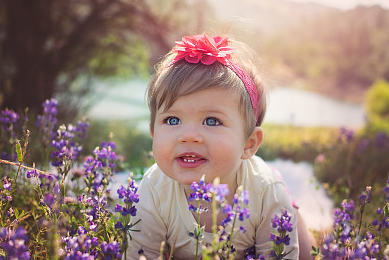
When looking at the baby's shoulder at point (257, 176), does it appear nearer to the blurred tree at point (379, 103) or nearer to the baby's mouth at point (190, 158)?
the baby's mouth at point (190, 158)

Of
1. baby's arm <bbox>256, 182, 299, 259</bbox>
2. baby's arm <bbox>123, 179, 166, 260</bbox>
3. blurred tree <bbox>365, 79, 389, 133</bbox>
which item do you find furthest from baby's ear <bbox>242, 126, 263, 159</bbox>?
blurred tree <bbox>365, 79, 389, 133</bbox>

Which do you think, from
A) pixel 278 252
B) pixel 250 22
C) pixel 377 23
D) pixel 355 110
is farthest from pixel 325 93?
pixel 278 252

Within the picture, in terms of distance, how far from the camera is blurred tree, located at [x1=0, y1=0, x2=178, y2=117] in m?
6.61

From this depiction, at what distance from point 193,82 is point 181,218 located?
2.61 feet

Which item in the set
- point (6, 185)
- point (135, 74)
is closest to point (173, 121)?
point (6, 185)

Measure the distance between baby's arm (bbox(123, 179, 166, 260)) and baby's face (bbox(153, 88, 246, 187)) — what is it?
304 mm

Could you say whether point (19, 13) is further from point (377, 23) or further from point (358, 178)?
point (377, 23)

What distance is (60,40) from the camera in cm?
707

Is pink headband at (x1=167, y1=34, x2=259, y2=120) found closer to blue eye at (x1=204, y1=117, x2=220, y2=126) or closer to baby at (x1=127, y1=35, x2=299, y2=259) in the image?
baby at (x1=127, y1=35, x2=299, y2=259)

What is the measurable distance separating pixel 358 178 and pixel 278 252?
10.2 ft

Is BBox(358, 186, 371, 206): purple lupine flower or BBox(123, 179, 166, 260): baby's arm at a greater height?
BBox(358, 186, 371, 206): purple lupine flower

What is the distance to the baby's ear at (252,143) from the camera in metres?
2.44

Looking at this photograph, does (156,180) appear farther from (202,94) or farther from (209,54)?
(209,54)

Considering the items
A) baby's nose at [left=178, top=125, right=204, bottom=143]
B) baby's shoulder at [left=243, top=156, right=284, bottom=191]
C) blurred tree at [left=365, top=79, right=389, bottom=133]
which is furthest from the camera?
blurred tree at [left=365, top=79, right=389, bottom=133]
